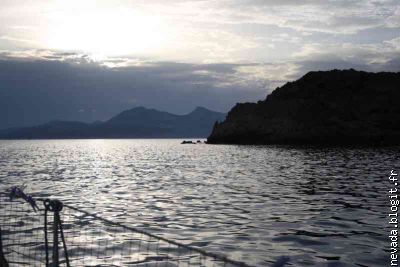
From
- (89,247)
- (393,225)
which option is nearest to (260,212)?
(393,225)

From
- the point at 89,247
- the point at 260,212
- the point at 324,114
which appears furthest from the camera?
the point at 324,114

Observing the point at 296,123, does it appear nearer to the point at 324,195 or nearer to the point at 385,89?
the point at 385,89

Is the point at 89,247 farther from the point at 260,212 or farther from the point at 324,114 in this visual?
the point at 324,114

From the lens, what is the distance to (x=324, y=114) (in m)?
165

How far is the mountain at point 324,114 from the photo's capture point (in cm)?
15062

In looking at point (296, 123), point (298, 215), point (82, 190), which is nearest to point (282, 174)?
point (82, 190)

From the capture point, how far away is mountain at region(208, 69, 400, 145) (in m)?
151

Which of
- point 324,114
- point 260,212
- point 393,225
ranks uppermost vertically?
point 324,114

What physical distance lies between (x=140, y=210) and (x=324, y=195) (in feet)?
42.2

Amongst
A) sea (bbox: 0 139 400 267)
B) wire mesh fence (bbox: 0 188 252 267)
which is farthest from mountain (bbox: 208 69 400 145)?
wire mesh fence (bbox: 0 188 252 267)

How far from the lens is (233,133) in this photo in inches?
6594

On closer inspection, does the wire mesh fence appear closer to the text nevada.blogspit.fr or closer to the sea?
the sea

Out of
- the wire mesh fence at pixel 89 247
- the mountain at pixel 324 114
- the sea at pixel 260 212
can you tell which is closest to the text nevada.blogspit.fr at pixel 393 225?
the sea at pixel 260 212

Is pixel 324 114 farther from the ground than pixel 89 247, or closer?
farther from the ground
